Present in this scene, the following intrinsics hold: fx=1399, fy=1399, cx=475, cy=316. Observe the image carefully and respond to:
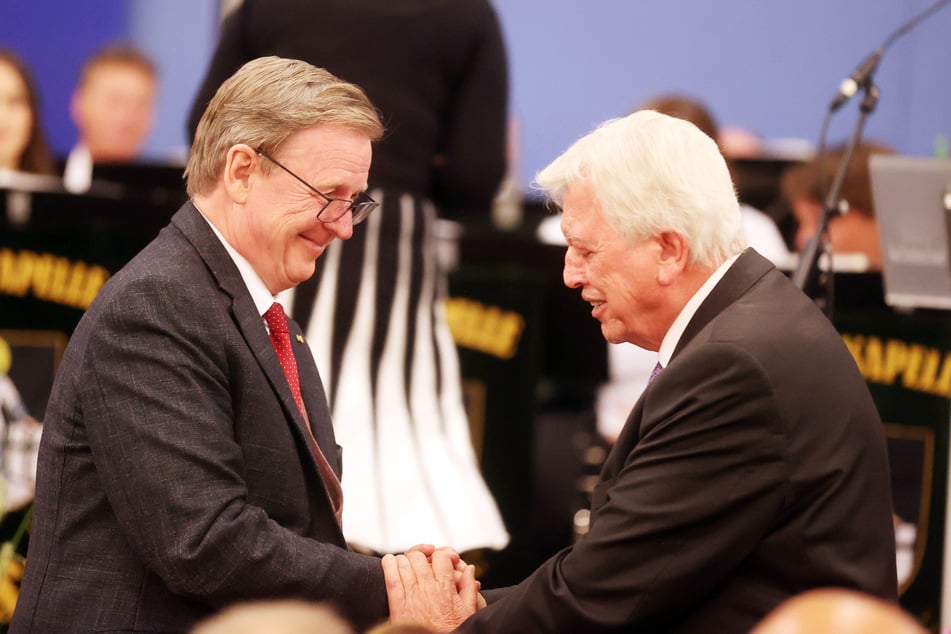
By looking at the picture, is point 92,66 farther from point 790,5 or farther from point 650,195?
point 650,195

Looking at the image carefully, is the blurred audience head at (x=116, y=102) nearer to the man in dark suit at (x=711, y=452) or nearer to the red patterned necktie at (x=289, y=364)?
the red patterned necktie at (x=289, y=364)

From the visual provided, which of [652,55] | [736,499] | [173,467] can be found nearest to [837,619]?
[736,499]

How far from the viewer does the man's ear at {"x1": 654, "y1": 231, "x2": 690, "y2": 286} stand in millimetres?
2412

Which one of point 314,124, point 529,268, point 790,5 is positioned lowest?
point 529,268

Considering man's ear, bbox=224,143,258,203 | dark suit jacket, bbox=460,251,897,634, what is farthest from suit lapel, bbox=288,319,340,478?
dark suit jacket, bbox=460,251,897,634

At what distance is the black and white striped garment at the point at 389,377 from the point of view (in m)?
3.75

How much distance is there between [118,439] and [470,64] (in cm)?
190

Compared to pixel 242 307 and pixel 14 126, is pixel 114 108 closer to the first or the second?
pixel 14 126

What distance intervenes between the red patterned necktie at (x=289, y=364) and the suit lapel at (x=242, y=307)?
9cm

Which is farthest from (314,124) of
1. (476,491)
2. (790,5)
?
(790,5)

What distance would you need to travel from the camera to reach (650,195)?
2.41 meters

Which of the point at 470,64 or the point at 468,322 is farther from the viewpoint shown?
the point at 468,322

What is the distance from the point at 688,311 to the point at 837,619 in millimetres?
1132

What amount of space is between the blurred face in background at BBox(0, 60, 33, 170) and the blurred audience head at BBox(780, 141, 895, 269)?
3.74 m
